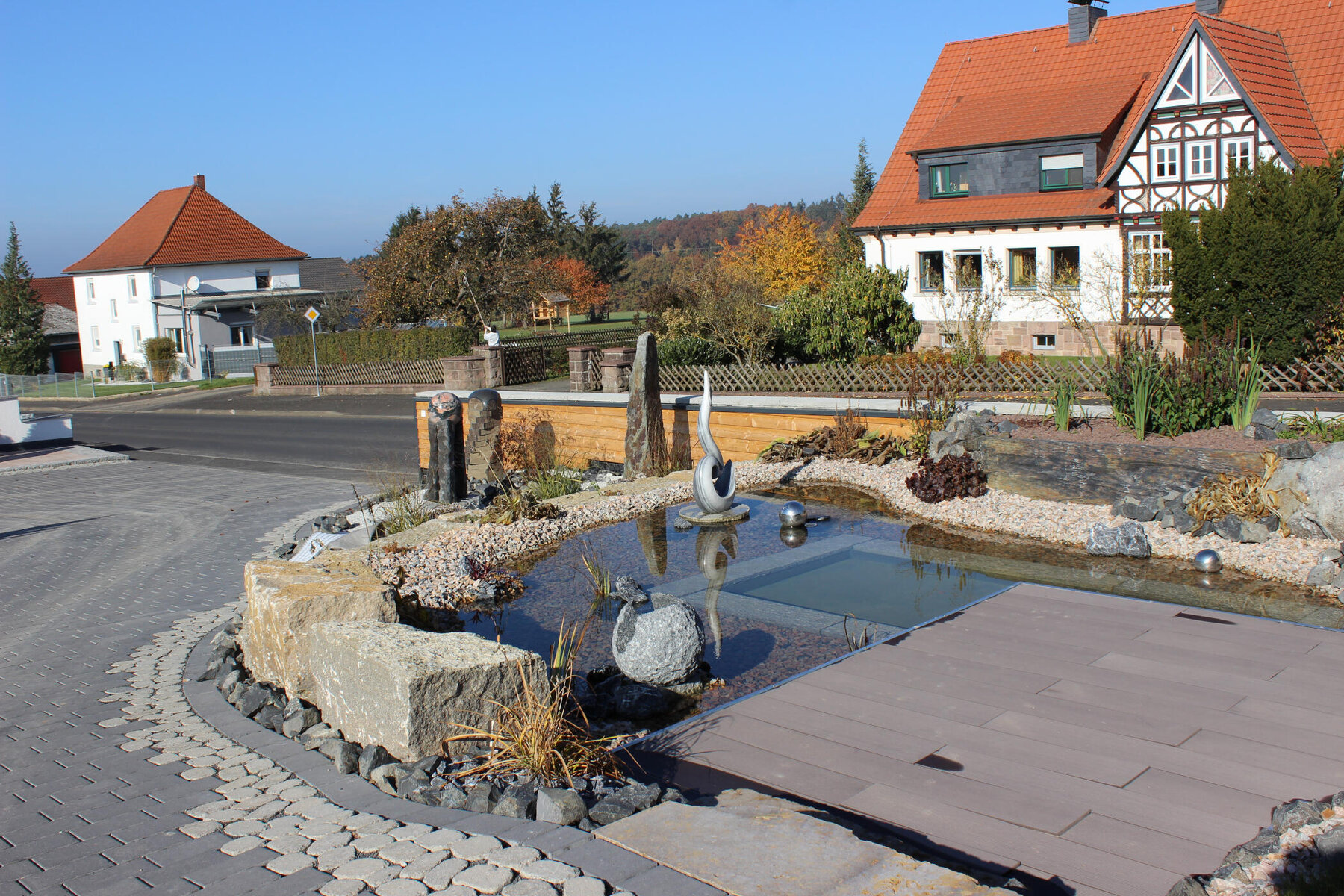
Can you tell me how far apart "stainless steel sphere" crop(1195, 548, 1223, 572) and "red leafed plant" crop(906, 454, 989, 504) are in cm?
251

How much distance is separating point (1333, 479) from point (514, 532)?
693 cm

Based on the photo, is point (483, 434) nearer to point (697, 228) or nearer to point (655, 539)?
point (655, 539)

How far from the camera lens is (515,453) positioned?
48.5 feet

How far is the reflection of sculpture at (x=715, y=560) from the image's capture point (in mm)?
7113

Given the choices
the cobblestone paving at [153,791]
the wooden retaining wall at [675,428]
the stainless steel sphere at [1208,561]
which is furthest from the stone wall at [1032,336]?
the cobblestone paving at [153,791]

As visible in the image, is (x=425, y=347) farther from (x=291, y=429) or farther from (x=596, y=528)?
(x=596, y=528)

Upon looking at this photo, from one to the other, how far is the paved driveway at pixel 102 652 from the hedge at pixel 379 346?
685 inches

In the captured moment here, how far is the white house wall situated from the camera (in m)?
26.6

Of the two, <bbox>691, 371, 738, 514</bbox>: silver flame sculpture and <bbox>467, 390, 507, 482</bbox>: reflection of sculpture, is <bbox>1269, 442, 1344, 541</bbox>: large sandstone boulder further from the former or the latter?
<bbox>467, 390, 507, 482</bbox>: reflection of sculpture

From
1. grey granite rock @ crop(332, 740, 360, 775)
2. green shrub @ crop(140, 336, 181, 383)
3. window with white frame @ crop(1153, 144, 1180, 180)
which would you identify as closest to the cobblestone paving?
grey granite rock @ crop(332, 740, 360, 775)

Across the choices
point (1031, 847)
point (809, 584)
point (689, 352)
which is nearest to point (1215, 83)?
point (689, 352)

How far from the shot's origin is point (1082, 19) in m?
30.1

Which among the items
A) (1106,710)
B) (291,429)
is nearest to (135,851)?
(1106,710)

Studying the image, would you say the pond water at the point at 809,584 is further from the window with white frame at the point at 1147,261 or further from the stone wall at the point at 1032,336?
the stone wall at the point at 1032,336
